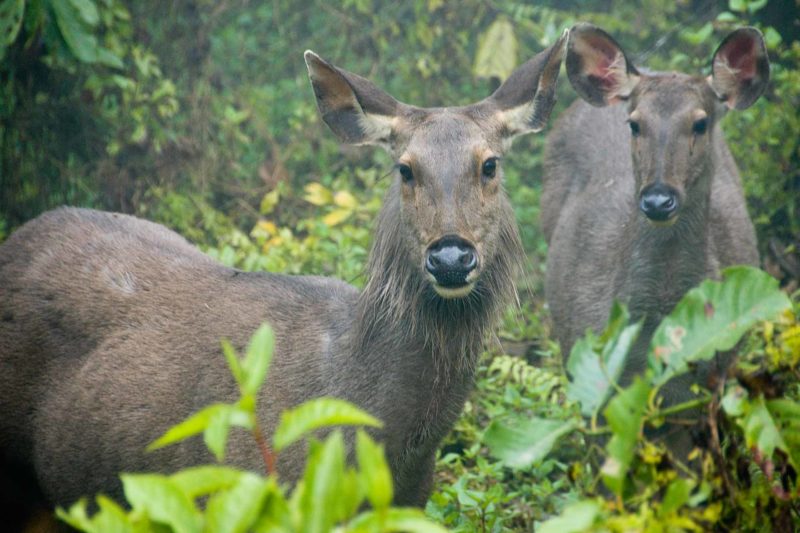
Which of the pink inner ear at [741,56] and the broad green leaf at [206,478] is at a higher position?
the pink inner ear at [741,56]

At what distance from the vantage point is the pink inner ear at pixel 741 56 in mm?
6477

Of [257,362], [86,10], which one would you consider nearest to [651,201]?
[86,10]

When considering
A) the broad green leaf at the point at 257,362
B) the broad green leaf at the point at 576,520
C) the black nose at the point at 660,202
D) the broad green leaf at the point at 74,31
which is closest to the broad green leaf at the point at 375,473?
the broad green leaf at the point at 257,362

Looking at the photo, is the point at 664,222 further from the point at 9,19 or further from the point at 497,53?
the point at 9,19

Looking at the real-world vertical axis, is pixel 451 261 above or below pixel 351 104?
below

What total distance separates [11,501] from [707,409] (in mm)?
3704

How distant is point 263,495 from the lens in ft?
7.98

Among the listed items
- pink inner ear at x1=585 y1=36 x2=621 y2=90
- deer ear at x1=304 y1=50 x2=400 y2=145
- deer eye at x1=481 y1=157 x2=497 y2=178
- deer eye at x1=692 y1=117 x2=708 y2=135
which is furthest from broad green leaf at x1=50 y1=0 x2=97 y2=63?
deer eye at x1=692 y1=117 x2=708 y2=135

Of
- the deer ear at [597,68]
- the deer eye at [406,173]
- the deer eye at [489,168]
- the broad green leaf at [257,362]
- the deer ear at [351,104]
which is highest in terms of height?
the deer ear at [597,68]

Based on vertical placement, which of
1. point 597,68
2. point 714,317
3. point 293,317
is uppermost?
point 597,68

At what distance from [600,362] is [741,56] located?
4.05 m

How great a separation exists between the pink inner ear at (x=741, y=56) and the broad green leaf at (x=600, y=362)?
3.83 metres

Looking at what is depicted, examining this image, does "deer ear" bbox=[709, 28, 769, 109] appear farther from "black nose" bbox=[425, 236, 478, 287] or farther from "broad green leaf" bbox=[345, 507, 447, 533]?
"broad green leaf" bbox=[345, 507, 447, 533]

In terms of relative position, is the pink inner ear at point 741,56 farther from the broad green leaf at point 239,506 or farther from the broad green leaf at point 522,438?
the broad green leaf at point 239,506
